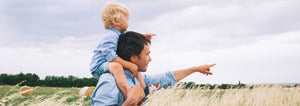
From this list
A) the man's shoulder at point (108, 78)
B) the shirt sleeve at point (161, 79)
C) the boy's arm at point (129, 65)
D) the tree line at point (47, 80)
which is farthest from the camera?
the tree line at point (47, 80)

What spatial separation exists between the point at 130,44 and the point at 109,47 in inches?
7.6

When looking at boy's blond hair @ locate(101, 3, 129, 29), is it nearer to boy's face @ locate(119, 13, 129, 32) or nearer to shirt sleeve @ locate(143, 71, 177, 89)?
boy's face @ locate(119, 13, 129, 32)

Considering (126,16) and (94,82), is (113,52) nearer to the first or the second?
(126,16)

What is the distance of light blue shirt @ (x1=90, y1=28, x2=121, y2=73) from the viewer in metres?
2.32

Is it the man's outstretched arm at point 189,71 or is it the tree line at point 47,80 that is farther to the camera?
the tree line at point 47,80

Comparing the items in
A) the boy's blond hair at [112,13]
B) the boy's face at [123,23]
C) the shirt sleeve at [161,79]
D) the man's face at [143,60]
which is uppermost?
the boy's blond hair at [112,13]

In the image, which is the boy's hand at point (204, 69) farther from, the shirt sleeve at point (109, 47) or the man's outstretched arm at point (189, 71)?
the shirt sleeve at point (109, 47)

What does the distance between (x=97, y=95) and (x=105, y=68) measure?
0.34 meters

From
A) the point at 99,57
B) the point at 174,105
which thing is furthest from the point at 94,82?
the point at 99,57

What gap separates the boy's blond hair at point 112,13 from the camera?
253cm

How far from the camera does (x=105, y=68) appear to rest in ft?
7.67

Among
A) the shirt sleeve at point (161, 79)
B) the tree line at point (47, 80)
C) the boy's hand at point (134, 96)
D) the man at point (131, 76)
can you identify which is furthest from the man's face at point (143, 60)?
the tree line at point (47, 80)

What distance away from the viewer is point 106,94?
2.03 meters

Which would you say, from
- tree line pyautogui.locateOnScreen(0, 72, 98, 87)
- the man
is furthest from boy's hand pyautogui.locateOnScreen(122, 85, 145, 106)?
tree line pyautogui.locateOnScreen(0, 72, 98, 87)
